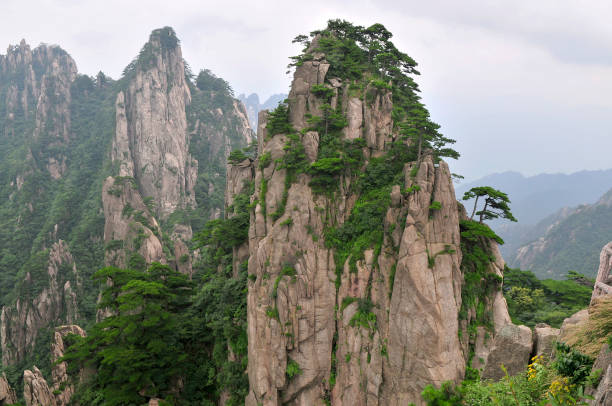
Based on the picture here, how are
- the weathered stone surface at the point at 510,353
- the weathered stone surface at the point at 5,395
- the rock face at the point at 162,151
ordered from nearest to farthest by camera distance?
the weathered stone surface at the point at 510,353
the weathered stone surface at the point at 5,395
the rock face at the point at 162,151

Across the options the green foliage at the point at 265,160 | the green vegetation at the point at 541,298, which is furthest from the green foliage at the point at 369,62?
the green vegetation at the point at 541,298

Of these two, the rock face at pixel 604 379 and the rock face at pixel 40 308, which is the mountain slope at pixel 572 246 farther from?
the rock face at pixel 40 308

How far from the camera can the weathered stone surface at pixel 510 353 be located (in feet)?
28.7

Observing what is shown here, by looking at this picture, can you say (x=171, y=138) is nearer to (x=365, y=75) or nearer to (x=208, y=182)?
(x=208, y=182)

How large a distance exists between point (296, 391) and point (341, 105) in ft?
73.4

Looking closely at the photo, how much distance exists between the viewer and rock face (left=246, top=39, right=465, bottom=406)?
18.6 m

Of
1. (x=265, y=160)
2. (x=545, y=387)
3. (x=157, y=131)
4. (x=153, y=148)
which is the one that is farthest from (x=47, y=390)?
(x=157, y=131)

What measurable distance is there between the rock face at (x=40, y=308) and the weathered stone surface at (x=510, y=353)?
64.1 metres

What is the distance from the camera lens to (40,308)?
51844 millimetres

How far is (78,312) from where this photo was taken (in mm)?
53812

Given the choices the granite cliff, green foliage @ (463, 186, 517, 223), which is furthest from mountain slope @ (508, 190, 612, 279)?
the granite cliff

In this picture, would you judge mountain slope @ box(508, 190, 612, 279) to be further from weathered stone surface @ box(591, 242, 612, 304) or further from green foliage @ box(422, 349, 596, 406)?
green foliage @ box(422, 349, 596, 406)

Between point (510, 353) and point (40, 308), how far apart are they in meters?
66.9

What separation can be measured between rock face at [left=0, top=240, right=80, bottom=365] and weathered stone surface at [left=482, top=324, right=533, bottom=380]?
64.1 metres
